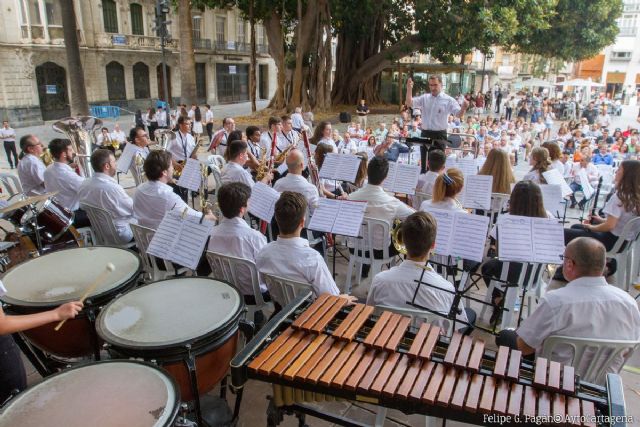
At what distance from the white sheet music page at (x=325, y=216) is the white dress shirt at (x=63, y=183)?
3.71 metres

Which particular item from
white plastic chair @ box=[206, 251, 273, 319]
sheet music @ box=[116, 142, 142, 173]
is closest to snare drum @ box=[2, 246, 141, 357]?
white plastic chair @ box=[206, 251, 273, 319]

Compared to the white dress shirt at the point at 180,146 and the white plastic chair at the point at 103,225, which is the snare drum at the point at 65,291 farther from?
the white dress shirt at the point at 180,146

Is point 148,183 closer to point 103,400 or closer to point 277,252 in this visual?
point 277,252

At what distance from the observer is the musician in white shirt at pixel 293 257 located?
329cm

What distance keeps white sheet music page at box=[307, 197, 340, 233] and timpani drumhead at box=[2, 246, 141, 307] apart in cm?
161

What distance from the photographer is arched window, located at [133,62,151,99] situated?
1156 inches

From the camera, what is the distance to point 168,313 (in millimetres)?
2812

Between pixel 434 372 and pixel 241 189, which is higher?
pixel 241 189

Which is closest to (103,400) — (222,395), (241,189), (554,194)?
(222,395)

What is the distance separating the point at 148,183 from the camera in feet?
16.3

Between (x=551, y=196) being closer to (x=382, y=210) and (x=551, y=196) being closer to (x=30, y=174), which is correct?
(x=382, y=210)

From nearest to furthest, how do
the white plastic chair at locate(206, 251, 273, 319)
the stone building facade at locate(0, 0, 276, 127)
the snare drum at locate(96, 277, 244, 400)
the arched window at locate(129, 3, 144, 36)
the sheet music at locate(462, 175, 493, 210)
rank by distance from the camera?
1. the snare drum at locate(96, 277, 244, 400)
2. the white plastic chair at locate(206, 251, 273, 319)
3. the sheet music at locate(462, 175, 493, 210)
4. the stone building facade at locate(0, 0, 276, 127)
5. the arched window at locate(129, 3, 144, 36)

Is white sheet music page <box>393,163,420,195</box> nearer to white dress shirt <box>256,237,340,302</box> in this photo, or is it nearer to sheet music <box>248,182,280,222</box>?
sheet music <box>248,182,280,222</box>

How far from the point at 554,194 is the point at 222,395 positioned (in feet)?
14.0
